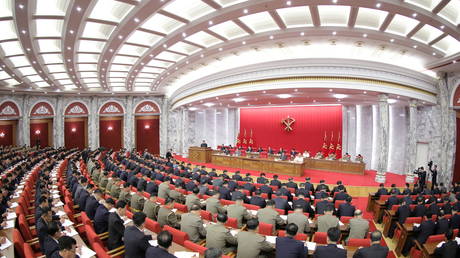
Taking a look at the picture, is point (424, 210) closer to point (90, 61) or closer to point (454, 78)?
point (454, 78)

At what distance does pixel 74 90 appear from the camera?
1878cm

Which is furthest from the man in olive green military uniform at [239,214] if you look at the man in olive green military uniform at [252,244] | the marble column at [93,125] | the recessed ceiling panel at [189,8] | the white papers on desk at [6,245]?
the marble column at [93,125]

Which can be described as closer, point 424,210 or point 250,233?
point 250,233

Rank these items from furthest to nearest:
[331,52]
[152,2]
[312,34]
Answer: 1. [331,52]
2. [312,34]
3. [152,2]

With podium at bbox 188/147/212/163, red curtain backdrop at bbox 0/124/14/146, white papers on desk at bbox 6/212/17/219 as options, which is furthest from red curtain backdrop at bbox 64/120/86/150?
white papers on desk at bbox 6/212/17/219

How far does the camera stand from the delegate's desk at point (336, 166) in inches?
518

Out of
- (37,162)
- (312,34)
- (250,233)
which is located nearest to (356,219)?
(250,233)

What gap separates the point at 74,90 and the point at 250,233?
67.0 ft

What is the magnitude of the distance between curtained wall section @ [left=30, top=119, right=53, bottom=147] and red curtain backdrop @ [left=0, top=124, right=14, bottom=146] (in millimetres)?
1212

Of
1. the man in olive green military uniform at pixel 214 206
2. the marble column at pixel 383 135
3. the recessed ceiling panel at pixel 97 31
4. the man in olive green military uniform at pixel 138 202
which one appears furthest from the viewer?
the marble column at pixel 383 135

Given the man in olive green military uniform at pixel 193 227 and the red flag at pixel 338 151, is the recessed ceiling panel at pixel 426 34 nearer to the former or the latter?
the red flag at pixel 338 151

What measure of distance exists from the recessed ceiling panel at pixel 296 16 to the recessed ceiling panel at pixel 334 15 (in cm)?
36

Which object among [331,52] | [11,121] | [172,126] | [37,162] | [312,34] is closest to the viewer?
[312,34]

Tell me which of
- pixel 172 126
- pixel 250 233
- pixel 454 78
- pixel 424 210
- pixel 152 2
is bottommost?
pixel 424 210
